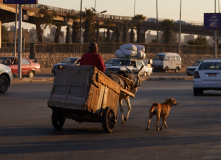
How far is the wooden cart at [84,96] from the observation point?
34.2 ft

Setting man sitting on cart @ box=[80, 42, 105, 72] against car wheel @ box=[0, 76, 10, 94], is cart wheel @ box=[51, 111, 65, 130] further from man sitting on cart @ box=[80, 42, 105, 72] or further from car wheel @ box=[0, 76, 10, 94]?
car wheel @ box=[0, 76, 10, 94]

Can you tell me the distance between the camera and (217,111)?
16.0 m

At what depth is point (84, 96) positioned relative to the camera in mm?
10406

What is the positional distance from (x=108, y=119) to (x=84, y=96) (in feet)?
2.65

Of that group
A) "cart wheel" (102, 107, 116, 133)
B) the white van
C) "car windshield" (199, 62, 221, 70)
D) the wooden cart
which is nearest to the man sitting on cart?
the wooden cart

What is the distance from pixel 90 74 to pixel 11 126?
8.23 ft

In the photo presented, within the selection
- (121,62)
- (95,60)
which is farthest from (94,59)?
(121,62)

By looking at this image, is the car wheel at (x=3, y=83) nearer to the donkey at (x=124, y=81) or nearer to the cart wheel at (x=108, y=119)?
the donkey at (x=124, y=81)

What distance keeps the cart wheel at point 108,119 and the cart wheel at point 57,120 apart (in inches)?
42.3

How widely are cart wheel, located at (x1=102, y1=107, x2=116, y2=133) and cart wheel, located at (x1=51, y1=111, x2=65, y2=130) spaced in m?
1.07

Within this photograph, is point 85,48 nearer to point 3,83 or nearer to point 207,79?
point 207,79

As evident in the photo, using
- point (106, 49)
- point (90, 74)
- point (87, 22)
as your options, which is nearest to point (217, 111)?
point (90, 74)

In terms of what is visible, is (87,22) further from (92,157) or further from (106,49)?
(92,157)

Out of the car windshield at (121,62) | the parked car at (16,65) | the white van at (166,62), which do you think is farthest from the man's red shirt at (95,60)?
the white van at (166,62)
